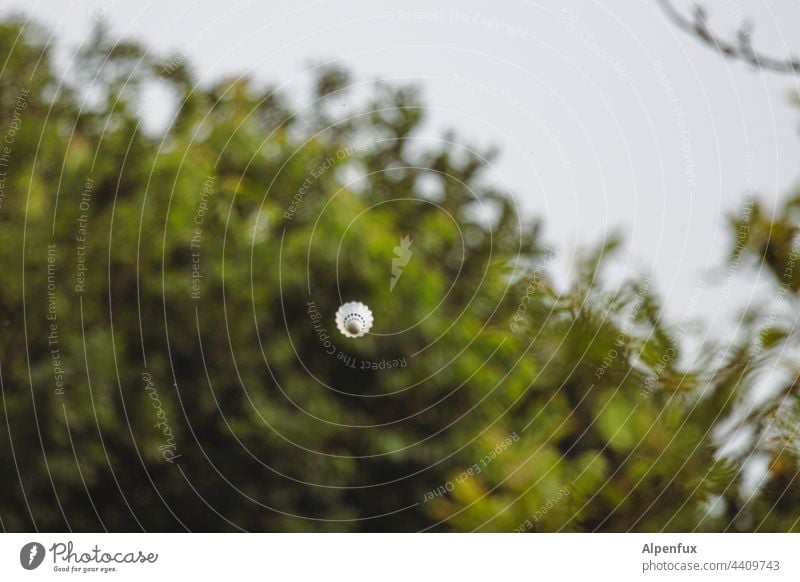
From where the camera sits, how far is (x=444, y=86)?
987 mm

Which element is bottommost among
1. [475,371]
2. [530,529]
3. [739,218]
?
[530,529]

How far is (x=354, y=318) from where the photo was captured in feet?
3.68

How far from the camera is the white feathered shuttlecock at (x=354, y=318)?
1101 mm

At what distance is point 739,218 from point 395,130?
0.40 metres

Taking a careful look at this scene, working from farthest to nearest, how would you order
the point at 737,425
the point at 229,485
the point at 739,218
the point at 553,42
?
the point at 229,485 → the point at 553,42 → the point at 739,218 → the point at 737,425

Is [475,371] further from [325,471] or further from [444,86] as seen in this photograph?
[444,86]

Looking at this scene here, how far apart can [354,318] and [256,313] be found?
0.40 ft

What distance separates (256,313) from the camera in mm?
1109

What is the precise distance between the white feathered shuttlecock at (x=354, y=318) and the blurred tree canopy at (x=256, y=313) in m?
0.01

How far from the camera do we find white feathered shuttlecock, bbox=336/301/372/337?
1101mm

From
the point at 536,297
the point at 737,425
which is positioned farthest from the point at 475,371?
the point at 737,425

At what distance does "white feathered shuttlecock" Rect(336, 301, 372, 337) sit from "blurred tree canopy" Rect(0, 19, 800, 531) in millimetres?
12

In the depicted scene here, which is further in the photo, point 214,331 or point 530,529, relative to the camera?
point 214,331

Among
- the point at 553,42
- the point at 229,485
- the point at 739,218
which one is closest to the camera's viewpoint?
the point at 739,218
